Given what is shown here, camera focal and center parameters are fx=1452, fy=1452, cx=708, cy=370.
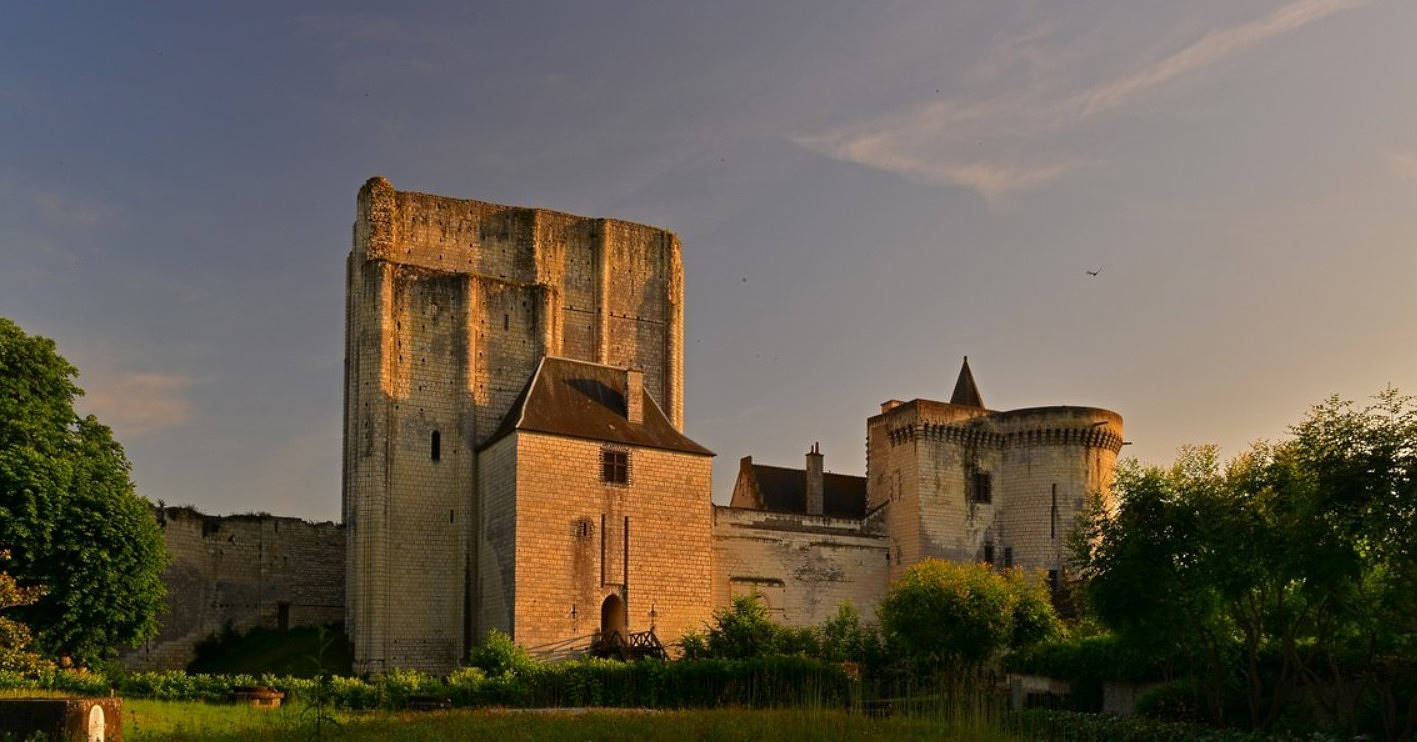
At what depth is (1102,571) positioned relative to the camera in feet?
88.9

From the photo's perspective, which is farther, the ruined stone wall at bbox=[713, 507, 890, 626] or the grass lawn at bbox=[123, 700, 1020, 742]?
the ruined stone wall at bbox=[713, 507, 890, 626]

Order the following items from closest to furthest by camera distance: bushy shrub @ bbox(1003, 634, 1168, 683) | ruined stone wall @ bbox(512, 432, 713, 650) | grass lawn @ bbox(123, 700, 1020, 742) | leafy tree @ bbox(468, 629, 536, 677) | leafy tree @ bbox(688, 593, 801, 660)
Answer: grass lawn @ bbox(123, 700, 1020, 742) < bushy shrub @ bbox(1003, 634, 1168, 683) < leafy tree @ bbox(468, 629, 536, 677) < leafy tree @ bbox(688, 593, 801, 660) < ruined stone wall @ bbox(512, 432, 713, 650)

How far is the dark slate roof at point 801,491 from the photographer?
50656mm

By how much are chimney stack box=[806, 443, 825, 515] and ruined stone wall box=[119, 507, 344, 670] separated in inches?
620

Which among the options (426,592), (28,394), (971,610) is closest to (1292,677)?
(971,610)

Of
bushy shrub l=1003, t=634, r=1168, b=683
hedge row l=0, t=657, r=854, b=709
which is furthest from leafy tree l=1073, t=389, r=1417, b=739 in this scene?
hedge row l=0, t=657, r=854, b=709

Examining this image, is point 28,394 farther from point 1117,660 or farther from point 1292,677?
point 1292,677

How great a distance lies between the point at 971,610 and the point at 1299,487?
1600 centimetres

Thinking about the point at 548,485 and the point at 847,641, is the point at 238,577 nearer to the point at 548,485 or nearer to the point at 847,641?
the point at 548,485

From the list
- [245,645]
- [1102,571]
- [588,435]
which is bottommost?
[245,645]

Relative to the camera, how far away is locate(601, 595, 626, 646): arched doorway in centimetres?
3941

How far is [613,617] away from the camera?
132 feet

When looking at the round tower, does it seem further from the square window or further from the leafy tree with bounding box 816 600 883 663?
the square window

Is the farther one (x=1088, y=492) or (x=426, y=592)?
(x=1088, y=492)
